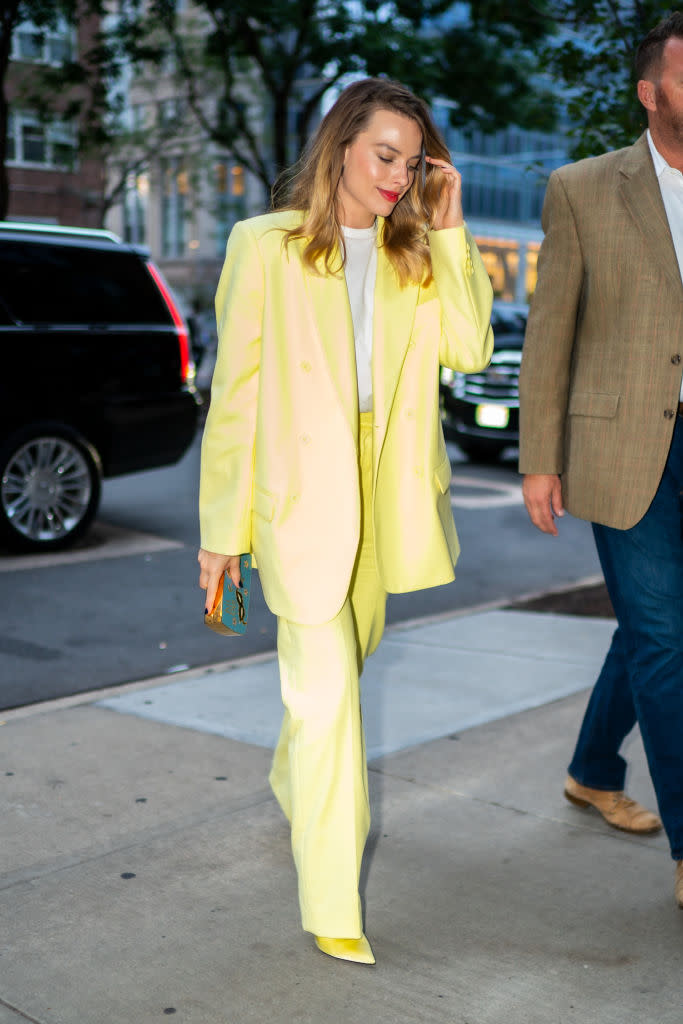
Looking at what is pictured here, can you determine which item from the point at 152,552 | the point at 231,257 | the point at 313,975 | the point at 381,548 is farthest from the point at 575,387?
the point at 152,552

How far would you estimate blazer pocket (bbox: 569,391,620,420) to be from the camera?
3186 millimetres

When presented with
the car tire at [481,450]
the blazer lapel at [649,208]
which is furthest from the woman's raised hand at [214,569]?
the car tire at [481,450]

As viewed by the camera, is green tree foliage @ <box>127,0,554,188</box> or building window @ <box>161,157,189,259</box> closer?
green tree foliage @ <box>127,0,554,188</box>

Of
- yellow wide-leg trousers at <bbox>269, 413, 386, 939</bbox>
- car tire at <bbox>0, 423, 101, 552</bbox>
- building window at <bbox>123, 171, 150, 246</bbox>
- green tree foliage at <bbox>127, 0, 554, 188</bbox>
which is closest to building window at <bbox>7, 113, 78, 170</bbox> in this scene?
green tree foliage at <bbox>127, 0, 554, 188</bbox>

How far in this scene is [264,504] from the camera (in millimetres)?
2846

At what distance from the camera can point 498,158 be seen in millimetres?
64500

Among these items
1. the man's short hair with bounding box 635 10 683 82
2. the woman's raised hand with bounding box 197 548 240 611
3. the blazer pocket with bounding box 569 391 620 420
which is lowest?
the woman's raised hand with bounding box 197 548 240 611

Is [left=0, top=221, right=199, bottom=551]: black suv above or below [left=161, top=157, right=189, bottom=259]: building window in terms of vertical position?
below

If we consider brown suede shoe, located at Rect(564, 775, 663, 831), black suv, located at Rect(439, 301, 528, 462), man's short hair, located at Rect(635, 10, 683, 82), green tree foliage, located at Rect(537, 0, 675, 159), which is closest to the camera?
man's short hair, located at Rect(635, 10, 683, 82)

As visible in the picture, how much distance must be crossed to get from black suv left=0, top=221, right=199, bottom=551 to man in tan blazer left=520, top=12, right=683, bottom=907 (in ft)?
18.6

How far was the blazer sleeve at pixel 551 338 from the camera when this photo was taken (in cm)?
324

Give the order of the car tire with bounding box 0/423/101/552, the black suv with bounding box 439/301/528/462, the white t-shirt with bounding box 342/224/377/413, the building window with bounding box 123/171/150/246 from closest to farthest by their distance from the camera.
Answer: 1. the white t-shirt with bounding box 342/224/377/413
2. the car tire with bounding box 0/423/101/552
3. the black suv with bounding box 439/301/528/462
4. the building window with bounding box 123/171/150/246

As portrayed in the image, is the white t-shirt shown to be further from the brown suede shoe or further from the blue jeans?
the brown suede shoe

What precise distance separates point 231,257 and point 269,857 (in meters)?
1.60
